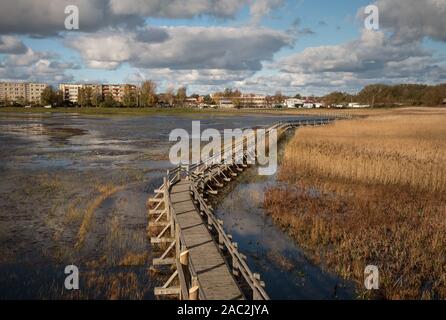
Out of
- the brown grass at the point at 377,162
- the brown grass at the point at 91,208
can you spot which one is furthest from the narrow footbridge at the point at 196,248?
the brown grass at the point at 377,162

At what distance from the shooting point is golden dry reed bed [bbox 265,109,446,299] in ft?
39.9

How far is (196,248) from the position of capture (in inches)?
471

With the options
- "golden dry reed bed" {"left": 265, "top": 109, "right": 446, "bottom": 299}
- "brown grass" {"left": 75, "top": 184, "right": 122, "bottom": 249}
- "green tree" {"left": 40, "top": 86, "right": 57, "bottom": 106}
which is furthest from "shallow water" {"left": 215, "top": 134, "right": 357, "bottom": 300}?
"green tree" {"left": 40, "top": 86, "right": 57, "bottom": 106}

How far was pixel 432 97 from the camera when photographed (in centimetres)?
15850

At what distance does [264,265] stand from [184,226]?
115 inches

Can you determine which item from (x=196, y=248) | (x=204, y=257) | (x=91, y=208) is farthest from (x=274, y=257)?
(x=91, y=208)

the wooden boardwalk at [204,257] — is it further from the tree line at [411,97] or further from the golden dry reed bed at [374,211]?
the tree line at [411,97]

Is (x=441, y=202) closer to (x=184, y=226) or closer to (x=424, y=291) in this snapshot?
(x=424, y=291)

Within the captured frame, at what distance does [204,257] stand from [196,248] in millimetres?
711

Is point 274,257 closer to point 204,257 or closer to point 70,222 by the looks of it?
point 204,257

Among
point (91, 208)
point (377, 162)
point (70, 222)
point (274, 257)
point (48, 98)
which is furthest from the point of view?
point (48, 98)

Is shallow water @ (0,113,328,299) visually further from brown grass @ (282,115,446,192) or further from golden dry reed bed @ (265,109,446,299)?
brown grass @ (282,115,446,192)
